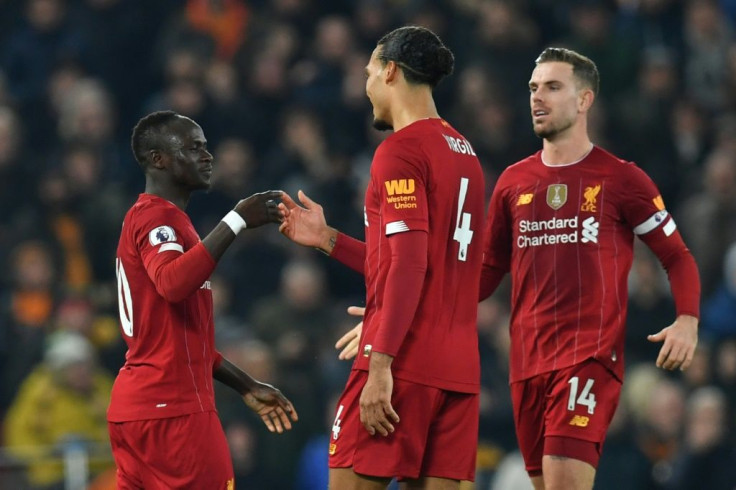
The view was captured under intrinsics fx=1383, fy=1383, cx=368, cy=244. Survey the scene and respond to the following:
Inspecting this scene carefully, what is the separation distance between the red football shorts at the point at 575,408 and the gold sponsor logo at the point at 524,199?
2.57 ft

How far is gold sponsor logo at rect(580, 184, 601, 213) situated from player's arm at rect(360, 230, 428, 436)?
1329 millimetres

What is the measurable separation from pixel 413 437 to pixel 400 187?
93cm

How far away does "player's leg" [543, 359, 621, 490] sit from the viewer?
594cm

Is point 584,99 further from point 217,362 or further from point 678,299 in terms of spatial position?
point 217,362

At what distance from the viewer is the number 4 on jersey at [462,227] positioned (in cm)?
528

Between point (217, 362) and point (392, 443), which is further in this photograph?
point (217, 362)

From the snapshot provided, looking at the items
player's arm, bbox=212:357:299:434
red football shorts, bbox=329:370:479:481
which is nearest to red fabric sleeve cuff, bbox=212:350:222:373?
player's arm, bbox=212:357:299:434

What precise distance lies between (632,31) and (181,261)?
826 centimetres

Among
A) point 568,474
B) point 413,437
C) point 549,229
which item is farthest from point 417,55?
point 568,474

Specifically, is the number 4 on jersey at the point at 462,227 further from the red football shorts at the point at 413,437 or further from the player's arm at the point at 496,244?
the player's arm at the point at 496,244

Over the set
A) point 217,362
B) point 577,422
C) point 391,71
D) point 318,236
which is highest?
point 391,71

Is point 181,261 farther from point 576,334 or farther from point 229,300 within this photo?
point 229,300

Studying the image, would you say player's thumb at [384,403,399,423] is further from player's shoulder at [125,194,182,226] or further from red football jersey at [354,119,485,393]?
player's shoulder at [125,194,182,226]

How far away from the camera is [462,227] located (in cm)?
529
